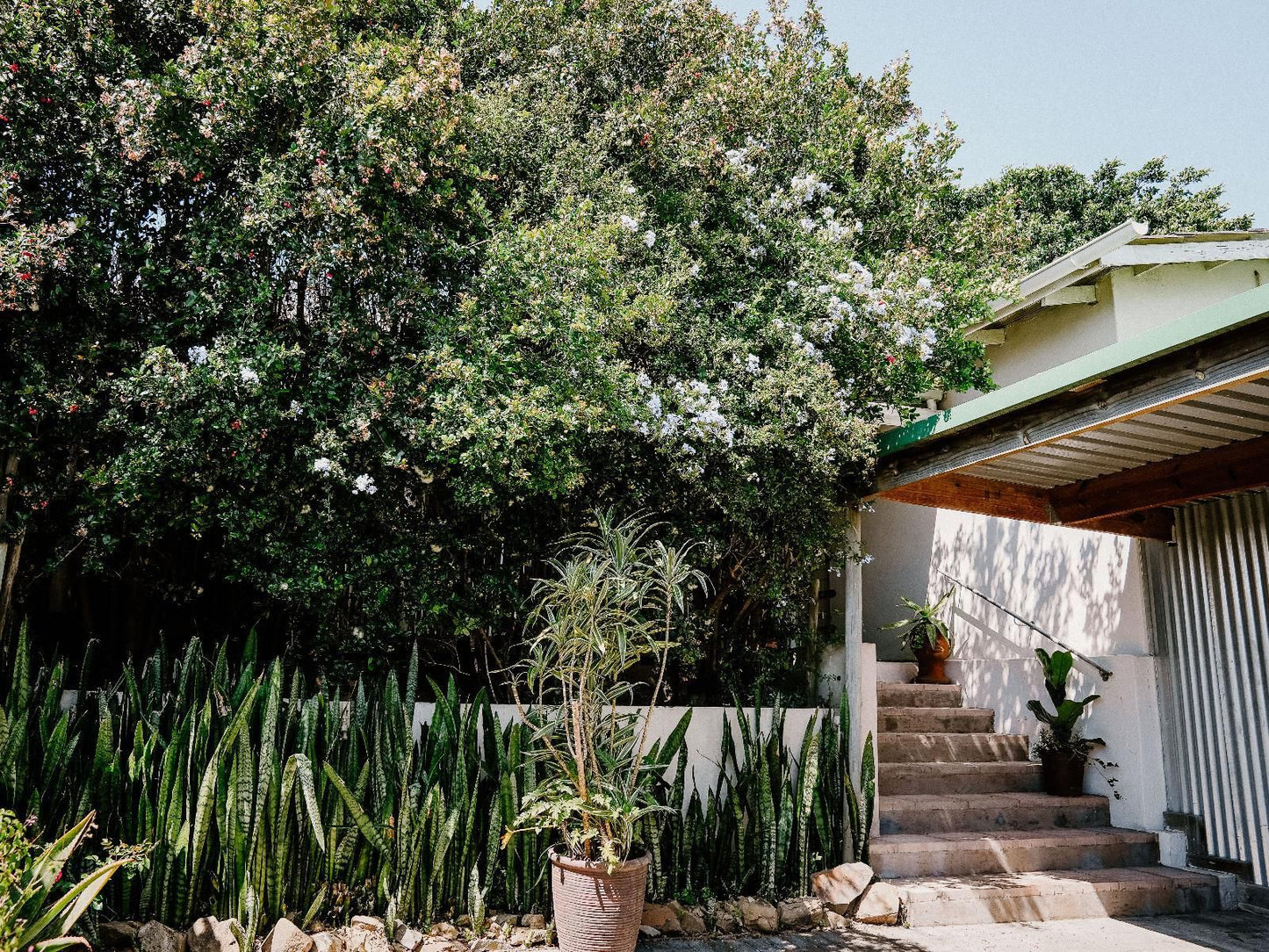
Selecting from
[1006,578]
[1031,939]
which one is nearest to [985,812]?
[1031,939]

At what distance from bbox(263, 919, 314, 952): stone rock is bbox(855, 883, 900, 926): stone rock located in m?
2.95

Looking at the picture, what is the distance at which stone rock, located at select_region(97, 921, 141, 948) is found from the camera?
3557 millimetres

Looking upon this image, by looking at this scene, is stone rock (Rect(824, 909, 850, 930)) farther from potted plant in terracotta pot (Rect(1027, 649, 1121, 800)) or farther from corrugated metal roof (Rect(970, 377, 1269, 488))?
corrugated metal roof (Rect(970, 377, 1269, 488))

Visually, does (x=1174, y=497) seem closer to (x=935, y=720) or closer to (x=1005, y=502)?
(x=1005, y=502)

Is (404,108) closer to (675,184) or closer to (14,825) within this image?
(675,184)

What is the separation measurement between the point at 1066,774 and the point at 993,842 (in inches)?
46.8

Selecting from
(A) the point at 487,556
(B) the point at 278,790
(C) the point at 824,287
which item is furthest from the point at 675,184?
(B) the point at 278,790

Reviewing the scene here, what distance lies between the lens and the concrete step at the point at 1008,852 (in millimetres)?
5051

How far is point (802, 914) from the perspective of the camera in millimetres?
4605

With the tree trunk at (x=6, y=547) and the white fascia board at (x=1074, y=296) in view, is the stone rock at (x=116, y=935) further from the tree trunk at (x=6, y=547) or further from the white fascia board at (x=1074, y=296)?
the white fascia board at (x=1074, y=296)

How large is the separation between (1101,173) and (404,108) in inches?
713

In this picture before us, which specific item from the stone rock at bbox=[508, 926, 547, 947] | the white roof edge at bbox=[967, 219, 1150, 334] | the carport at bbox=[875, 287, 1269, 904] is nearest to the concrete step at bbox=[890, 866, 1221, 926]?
the carport at bbox=[875, 287, 1269, 904]

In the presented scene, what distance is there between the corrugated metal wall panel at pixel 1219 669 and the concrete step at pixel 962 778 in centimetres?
93

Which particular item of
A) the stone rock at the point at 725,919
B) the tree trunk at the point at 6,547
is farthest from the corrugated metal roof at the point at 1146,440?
the tree trunk at the point at 6,547
